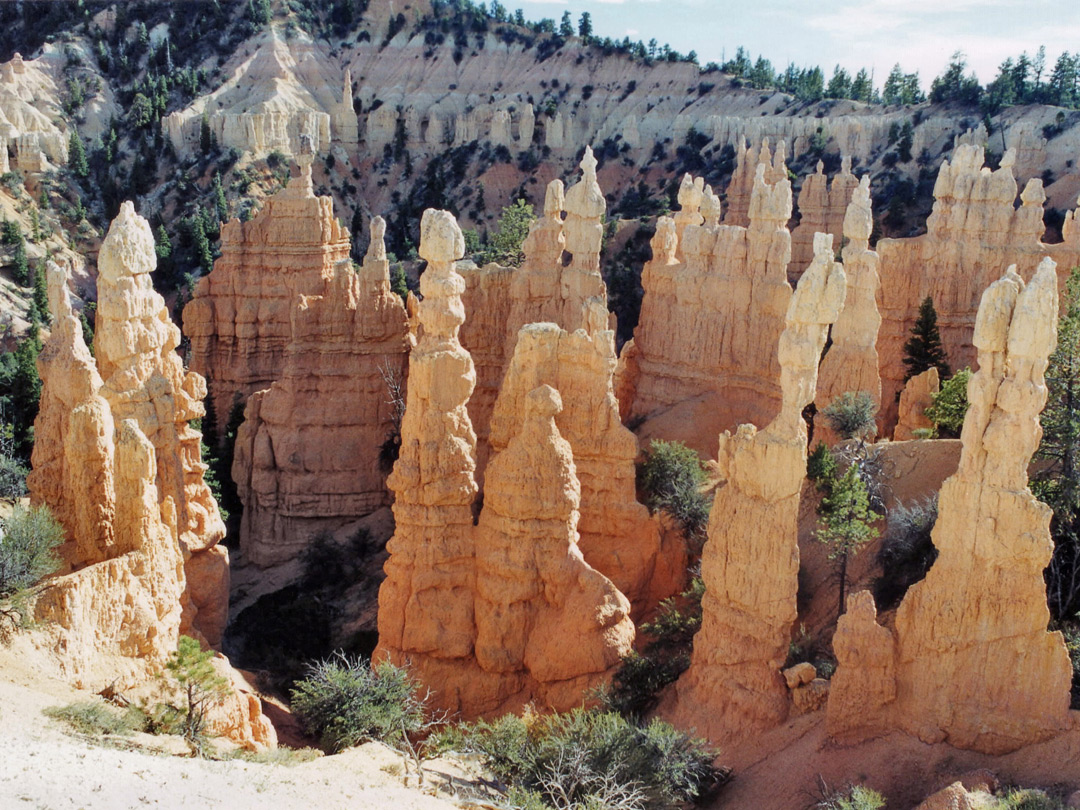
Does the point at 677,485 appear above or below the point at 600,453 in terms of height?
below

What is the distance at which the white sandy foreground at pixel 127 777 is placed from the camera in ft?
32.1

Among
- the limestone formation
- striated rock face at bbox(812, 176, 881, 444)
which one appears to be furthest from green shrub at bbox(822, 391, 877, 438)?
the limestone formation

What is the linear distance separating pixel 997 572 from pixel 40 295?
5124 cm

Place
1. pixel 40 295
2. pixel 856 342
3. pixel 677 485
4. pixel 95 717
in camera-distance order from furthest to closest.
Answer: pixel 40 295, pixel 856 342, pixel 677 485, pixel 95 717

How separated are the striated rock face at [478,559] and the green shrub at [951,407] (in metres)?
8.73

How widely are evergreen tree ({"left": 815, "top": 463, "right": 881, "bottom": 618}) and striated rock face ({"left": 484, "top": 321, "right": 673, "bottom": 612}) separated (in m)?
3.62

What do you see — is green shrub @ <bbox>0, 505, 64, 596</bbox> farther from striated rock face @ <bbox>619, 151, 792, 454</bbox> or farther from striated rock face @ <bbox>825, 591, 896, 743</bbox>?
striated rock face @ <bbox>619, 151, 792, 454</bbox>

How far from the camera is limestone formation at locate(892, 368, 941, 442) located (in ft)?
81.9

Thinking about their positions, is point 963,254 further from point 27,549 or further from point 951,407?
point 27,549

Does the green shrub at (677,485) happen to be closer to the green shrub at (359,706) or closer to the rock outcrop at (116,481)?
the green shrub at (359,706)

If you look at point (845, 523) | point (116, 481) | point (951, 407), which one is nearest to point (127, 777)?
point (116, 481)

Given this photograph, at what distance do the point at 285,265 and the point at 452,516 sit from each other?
19.7 metres

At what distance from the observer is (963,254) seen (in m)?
31.0

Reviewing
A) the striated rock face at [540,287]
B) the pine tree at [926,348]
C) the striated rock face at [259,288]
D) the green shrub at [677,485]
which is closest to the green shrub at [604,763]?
the green shrub at [677,485]
